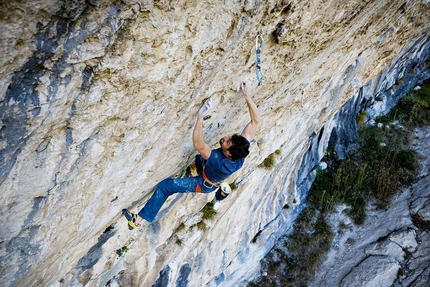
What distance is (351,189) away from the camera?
9.47 metres

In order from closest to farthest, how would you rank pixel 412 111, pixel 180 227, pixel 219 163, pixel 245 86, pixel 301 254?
1. pixel 245 86
2. pixel 219 163
3. pixel 180 227
4. pixel 301 254
5. pixel 412 111

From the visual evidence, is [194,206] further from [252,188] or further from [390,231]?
[390,231]

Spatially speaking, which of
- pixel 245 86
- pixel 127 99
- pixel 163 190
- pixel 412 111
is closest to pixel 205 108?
pixel 245 86

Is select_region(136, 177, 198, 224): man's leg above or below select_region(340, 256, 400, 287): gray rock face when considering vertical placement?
above

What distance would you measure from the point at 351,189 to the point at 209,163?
23.3 ft

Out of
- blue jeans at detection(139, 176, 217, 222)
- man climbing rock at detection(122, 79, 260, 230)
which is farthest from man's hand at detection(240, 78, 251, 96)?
blue jeans at detection(139, 176, 217, 222)

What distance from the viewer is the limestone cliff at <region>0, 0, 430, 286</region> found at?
73.7 inches

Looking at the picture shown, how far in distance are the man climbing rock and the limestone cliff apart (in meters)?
0.15

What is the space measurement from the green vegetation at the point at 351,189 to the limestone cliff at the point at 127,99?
379 centimetres

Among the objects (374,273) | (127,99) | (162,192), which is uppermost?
(127,99)

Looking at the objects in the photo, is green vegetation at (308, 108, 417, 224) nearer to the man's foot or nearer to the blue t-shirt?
the blue t-shirt

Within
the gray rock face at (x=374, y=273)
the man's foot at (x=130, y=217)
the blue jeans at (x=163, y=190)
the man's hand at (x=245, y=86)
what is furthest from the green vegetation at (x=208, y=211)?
the gray rock face at (x=374, y=273)

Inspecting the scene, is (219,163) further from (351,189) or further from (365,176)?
(365,176)

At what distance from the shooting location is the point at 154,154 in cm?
339
